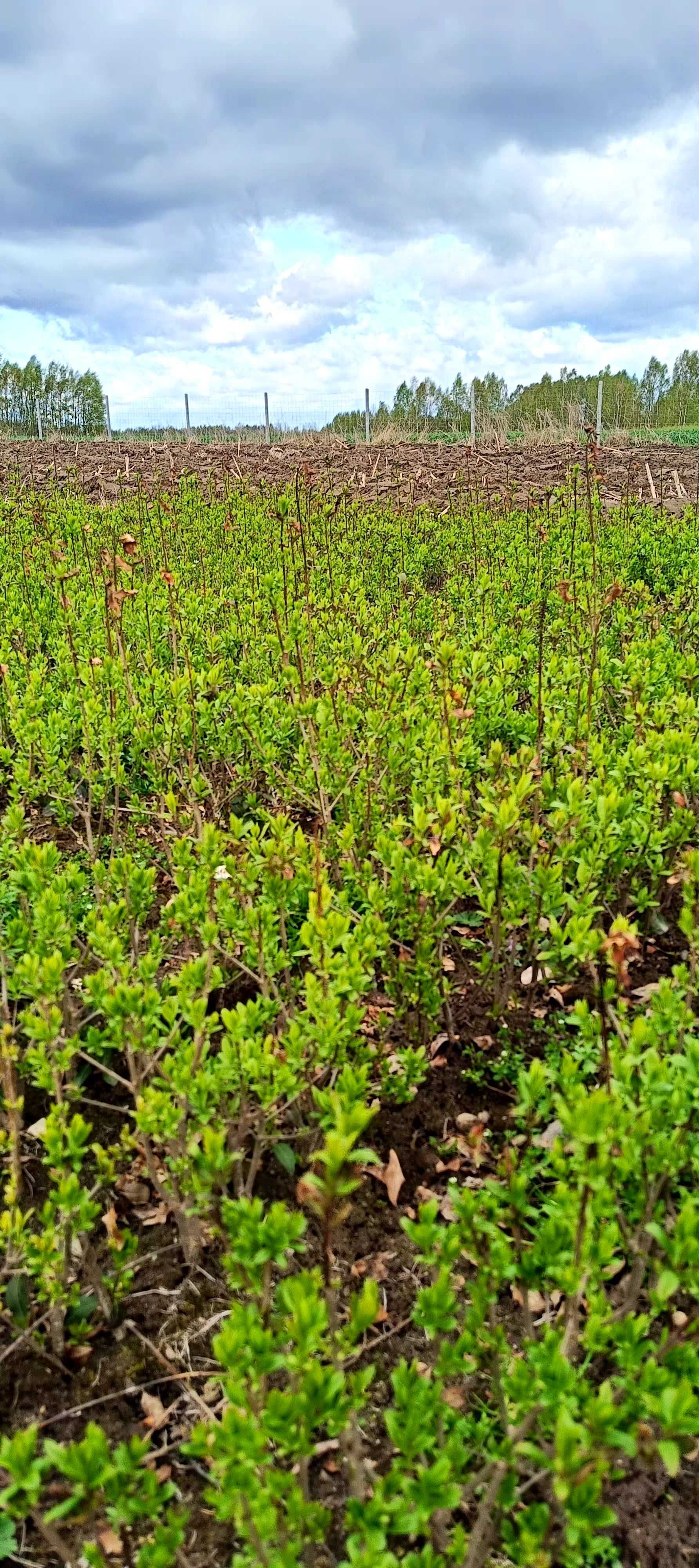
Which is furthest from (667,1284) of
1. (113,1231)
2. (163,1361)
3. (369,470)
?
(369,470)

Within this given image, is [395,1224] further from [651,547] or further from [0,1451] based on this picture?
[651,547]

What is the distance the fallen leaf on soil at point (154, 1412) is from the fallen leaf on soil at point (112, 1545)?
20cm

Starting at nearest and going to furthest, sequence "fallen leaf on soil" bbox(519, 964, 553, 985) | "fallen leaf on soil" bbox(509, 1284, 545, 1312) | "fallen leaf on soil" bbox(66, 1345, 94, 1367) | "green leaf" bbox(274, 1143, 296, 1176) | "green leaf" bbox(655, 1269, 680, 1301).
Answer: "green leaf" bbox(655, 1269, 680, 1301), "fallen leaf on soil" bbox(66, 1345, 94, 1367), "fallen leaf on soil" bbox(509, 1284, 545, 1312), "green leaf" bbox(274, 1143, 296, 1176), "fallen leaf on soil" bbox(519, 964, 553, 985)

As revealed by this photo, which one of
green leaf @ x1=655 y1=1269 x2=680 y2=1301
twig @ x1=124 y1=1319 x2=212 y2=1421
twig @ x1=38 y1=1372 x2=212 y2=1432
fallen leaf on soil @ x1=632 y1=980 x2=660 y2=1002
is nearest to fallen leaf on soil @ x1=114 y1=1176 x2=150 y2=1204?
twig @ x1=124 y1=1319 x2=212 y2=1421

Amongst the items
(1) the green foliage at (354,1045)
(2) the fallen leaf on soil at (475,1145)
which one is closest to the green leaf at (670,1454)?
(1) the green foliage at (354,1045)

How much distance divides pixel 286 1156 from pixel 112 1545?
0.81 m

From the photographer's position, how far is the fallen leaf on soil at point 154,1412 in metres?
1.94

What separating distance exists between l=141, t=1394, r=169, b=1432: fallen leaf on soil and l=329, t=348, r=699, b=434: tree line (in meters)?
31.1

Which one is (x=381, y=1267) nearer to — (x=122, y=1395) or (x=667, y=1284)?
(x=122, y=1395)

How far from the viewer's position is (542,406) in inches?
1431

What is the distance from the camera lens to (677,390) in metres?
38.3

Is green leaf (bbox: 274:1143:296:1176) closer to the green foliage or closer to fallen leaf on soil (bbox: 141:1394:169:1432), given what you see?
the green foliage

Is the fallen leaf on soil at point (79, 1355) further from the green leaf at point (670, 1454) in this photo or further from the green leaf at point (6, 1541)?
the green leaf at point (670, 1454)

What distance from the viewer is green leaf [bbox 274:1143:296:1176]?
2.34 metres
